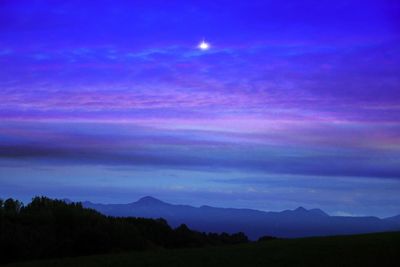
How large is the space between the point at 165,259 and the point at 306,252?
6.12m

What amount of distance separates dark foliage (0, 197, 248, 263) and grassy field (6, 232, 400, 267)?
13.6 ft

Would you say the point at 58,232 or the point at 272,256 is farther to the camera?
the point at 58,232

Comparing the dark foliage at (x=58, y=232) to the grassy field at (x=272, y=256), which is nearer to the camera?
the grassy field at (x=272, y=256)

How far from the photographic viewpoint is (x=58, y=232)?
32.7m

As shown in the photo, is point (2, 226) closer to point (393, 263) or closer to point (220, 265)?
point (220, 265)

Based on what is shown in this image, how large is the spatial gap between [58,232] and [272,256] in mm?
13184

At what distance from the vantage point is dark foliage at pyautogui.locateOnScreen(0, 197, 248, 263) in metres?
28.3

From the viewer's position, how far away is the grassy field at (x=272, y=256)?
74.9 ft

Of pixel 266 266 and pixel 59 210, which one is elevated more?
pixel 59 210

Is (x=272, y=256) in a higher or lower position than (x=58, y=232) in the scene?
lower

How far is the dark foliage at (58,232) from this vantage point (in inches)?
1115

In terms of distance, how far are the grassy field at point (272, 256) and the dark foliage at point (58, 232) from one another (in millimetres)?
4159

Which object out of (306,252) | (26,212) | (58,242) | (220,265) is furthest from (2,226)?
(306,252)

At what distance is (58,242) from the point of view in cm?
3095
